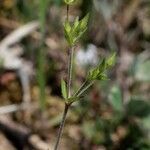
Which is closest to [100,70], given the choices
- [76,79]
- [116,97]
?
[116,97]

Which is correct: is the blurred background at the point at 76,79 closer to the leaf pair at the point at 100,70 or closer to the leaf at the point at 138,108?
the leaf at the point at 138,108

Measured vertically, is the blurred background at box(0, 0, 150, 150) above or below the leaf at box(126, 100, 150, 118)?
above

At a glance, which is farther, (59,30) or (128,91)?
(59,30)

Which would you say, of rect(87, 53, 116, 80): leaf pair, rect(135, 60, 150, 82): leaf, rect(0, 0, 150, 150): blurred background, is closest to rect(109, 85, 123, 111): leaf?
rect(0, 0, 150, 150): blurred background

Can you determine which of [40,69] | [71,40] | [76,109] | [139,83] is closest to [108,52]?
[139,83]

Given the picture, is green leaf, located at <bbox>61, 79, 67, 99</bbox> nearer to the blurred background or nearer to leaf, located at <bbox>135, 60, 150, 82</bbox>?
the blurred background

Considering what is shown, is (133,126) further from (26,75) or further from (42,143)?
(26,75)

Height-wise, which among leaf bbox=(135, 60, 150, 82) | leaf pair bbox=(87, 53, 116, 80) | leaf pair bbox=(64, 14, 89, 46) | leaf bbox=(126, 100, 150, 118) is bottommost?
leaf pair bbox=(87, 53, 116, 80)

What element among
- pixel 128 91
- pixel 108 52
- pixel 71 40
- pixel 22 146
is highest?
pixel 108 52
